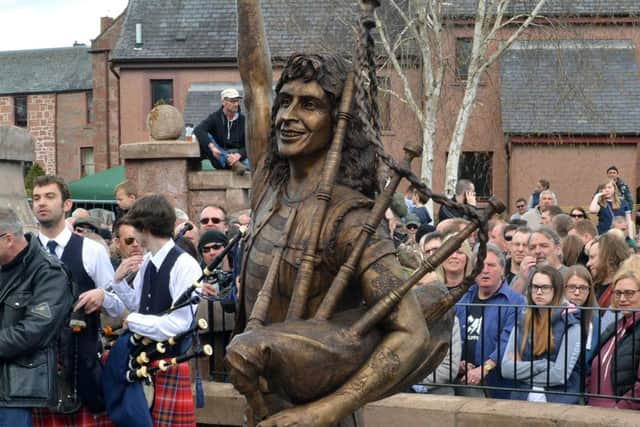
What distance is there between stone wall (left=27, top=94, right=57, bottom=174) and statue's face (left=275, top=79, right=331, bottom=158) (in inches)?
2245

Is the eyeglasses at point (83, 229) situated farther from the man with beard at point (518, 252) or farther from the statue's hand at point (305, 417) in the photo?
the statue's hand at point (305, 417)

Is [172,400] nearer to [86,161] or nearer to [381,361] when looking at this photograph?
[381,361]

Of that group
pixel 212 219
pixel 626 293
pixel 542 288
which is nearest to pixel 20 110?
pixel 212 219

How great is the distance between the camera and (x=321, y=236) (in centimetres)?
351

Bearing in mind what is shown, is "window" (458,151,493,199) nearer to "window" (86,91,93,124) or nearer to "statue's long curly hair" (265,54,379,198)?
"window" (86,91,93,124)

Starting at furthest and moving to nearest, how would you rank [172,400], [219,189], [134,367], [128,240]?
1. [219,189]
2. [128,240]
3. [172,400]
4. [134,367]

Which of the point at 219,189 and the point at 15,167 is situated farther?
the point at 219,189

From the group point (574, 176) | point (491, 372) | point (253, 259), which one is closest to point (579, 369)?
point (491, 372)

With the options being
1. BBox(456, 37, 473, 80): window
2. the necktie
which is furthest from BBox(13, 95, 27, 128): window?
the necktie

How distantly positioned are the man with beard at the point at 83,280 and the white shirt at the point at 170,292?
0.34 ft

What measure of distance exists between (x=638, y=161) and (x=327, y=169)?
1395 inches

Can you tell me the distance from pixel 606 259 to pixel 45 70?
63.9 m

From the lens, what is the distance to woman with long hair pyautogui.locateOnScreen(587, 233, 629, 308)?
350 inches

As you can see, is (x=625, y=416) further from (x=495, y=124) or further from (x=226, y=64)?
(x=226, y=64)
